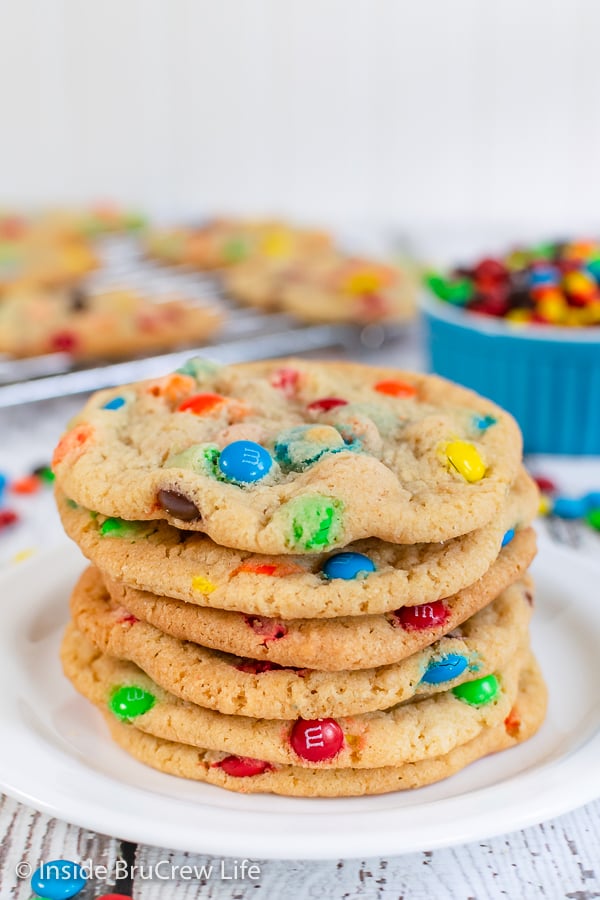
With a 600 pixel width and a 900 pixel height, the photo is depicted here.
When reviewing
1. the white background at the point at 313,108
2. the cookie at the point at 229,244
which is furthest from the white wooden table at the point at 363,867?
the white background at the point at 313,108

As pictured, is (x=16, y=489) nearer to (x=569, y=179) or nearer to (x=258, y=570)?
(x=258, y=570)

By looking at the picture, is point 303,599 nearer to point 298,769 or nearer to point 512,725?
point 298,769

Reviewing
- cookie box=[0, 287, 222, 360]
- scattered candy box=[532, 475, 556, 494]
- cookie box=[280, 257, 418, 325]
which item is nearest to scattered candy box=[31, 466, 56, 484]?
cookie box=[0, 287, 222, 360]

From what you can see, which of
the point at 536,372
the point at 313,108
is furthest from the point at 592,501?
the point at 313,108

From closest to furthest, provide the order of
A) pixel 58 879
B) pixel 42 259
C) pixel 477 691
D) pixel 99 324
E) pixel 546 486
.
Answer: pixel 58 879, pixel 477 691, pixel 546 486, pixel 99 324, pixel 42 259

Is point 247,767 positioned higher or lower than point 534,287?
lower

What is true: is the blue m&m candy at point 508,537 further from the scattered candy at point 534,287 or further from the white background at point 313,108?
the white background at point 313,108
